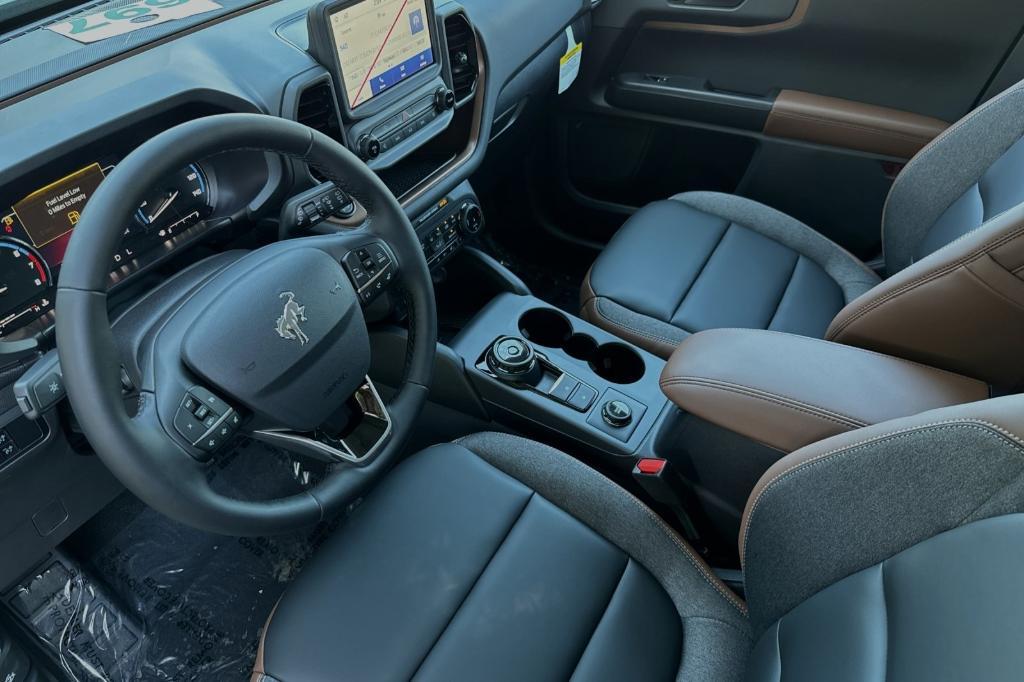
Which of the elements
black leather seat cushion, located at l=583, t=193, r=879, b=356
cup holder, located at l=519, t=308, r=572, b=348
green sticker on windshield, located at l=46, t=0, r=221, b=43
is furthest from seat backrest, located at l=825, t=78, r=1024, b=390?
green sticker on windshield, located at l=46, t=0, r=221, b=43

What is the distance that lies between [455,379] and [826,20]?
3.81ft

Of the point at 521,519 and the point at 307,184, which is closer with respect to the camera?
the point at 521,519

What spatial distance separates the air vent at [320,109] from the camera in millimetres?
1056

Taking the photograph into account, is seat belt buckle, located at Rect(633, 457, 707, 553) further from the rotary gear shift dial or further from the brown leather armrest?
the rotary gear shift dial

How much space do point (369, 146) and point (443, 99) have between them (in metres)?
0.21

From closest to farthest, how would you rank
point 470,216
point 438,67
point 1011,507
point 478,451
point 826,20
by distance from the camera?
point 1011,507
point 478,451
point 438,67
point 470,216
point 826,20

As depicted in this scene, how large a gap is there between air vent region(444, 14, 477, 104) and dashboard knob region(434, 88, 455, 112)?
0.15ft

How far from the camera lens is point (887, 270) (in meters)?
1.41

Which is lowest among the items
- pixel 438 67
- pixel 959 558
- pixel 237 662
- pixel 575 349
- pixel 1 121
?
pixel 237 662

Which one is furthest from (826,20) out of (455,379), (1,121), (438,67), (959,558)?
(1,121)

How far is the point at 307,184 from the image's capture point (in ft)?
3.63

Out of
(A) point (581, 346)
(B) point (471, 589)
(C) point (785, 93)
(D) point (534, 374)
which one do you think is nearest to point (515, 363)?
(D) point (534, 374)

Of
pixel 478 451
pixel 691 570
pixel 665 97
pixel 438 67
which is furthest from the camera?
pixel 665 97

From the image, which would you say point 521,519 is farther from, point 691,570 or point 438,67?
point 438,67
